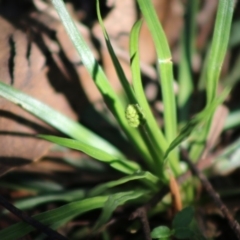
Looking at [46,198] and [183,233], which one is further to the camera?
[46,198]

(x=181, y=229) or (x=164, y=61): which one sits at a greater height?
(x=164, y=61)

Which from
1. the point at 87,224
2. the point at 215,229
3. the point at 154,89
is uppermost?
the point at 154,89

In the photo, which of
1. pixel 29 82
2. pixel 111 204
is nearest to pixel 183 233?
pixel 111 204

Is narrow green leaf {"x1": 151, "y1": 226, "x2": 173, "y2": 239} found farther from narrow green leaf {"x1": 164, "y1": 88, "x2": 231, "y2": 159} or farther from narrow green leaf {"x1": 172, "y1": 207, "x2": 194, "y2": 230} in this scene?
narrow green leaf {"x1": 164, "y1": 88, "x2": 231, "y2": 159}

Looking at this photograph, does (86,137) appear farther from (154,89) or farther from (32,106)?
(154,89)

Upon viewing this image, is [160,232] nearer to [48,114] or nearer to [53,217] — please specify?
[53,217]

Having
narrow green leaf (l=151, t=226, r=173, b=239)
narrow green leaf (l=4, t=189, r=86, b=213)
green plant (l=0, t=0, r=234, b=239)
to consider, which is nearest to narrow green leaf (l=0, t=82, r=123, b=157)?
green plant (l=0, t=0, r=234, b=239)

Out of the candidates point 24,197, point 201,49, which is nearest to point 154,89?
point 201,49

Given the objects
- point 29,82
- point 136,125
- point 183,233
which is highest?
point 29,82
